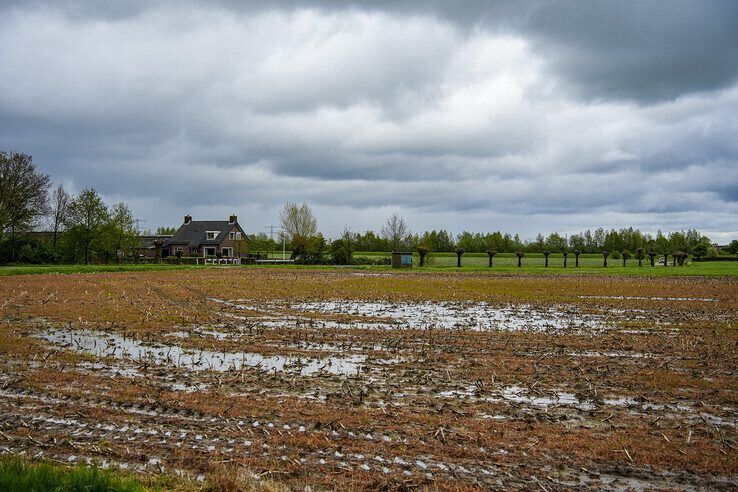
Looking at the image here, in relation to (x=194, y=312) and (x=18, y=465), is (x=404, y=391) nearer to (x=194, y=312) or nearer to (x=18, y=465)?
(x=18, y=465)

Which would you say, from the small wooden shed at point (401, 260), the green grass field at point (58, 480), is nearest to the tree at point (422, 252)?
the small wooden shed at point (401, 260)

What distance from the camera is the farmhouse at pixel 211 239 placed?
377 feet

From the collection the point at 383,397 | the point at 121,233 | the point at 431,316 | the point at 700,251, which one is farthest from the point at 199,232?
the point at 383,397

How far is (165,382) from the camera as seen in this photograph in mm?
11266

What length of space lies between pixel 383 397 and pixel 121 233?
75.2 m

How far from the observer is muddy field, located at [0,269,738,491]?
7.12m

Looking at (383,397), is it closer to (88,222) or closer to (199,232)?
(88,222)

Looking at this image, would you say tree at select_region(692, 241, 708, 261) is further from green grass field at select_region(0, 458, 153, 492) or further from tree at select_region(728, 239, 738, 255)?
green grass field at select_region(0, 458, 153, 492)

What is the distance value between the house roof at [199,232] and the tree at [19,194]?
42.0 m

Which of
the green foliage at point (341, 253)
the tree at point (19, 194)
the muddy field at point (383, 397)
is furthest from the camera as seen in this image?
the green foliage at point (341, 253)

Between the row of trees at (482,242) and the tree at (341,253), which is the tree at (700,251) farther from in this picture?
the tree at (341,253)

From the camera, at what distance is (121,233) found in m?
77.9

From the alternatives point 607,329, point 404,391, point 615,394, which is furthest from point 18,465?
point 607,329

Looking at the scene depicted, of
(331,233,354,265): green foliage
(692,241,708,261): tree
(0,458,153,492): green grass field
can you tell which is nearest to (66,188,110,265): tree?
(331,233,354,265): green foliage
